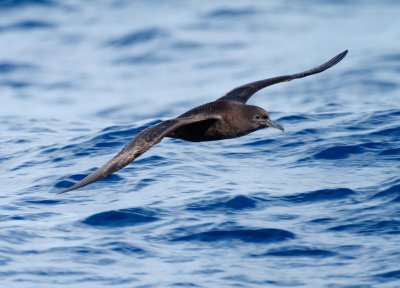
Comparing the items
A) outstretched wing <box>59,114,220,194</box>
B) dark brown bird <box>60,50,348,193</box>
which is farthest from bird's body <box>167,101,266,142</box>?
outstretched wing <box>59,114,220,194</box>

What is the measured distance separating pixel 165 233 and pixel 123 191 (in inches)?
60.6

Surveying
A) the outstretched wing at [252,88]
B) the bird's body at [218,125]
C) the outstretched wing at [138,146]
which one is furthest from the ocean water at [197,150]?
the outstretched wing at [138,146]

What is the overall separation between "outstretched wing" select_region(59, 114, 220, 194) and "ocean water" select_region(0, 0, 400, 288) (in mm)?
1112

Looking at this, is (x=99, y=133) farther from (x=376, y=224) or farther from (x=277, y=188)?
(x=376, y=224)

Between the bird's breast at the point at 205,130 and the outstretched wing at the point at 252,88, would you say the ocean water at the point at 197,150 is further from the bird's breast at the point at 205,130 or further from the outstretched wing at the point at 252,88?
the outstretched wing at the point at 252,88

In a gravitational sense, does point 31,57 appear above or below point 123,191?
above

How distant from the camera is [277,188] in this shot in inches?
457

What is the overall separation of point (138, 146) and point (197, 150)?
4107 mm

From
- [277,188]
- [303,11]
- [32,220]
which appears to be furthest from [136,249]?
[303,11]

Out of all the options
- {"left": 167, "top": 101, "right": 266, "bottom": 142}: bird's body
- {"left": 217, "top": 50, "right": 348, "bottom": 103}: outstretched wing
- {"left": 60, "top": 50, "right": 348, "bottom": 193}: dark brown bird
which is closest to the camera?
{"left": 60, "top": 50, "right": 348, "bottom": 193}: dark brown bird

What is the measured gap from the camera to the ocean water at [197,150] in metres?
9.73

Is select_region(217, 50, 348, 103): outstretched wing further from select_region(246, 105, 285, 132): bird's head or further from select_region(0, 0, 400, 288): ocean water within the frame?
select_region(0, 0, 400, 288): ocean water

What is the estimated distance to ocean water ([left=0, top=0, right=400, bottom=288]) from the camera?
973cm

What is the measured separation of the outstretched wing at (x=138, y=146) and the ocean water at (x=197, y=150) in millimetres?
1112
